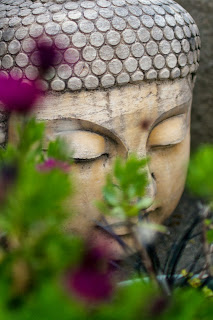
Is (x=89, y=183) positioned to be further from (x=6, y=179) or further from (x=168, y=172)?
(x=6, y=179)

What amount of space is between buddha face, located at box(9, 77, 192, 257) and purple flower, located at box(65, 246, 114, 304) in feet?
3.76

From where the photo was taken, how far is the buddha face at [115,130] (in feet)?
5.26

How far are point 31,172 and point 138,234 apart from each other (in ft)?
0.78

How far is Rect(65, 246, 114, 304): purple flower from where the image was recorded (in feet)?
1.08

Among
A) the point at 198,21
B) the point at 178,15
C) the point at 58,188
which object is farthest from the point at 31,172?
the point at 198,21

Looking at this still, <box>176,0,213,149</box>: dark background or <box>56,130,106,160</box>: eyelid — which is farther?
<box>176,0,213,149</box>: dark background

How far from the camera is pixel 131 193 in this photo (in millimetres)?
557

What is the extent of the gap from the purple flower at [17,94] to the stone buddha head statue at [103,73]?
1.06 metres

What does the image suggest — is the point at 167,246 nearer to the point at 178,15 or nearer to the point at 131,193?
the point at 178,15

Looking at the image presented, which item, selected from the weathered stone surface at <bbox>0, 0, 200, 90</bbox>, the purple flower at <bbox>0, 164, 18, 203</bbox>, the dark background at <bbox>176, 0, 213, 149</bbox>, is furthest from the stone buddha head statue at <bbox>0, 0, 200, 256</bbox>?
the purple flower at <bbox>0, 164, 18, 203</bbox>

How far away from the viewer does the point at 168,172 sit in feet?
6.15

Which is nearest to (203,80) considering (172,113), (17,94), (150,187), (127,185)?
(172,113)

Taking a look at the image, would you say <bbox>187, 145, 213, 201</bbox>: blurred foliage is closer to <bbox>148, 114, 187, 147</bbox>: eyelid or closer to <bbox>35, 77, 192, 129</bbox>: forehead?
<bbox>35, 77, 192, 129</bbox>: forehead

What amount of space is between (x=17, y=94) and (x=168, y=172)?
1515 mm
